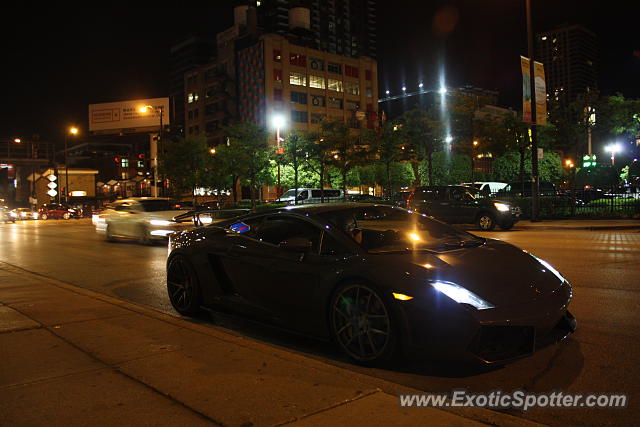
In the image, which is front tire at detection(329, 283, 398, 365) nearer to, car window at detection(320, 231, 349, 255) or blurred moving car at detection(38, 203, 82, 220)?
car window at detection(320, 231, 349, 255)

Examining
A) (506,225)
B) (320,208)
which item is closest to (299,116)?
(506,225)

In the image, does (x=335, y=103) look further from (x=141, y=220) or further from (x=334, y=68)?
(x=141, y=220)

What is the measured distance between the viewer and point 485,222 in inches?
770

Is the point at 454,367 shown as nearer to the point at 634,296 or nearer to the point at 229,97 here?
the point at 634,296

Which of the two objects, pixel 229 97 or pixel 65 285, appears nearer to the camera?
pixel 65 285

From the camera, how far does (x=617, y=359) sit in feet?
15.1

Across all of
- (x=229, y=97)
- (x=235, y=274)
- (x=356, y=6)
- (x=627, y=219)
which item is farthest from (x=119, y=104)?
(x=356, y=6)

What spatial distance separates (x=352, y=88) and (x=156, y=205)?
87.7 metres

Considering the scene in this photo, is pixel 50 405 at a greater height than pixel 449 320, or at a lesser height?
lesser

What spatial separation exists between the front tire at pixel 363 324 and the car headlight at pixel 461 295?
452mm

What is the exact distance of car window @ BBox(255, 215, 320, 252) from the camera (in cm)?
544

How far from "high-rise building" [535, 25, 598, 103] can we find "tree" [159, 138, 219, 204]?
109234 millimetres

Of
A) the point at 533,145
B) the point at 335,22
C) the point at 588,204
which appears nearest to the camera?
the point at 533,145

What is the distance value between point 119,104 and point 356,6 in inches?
4587
